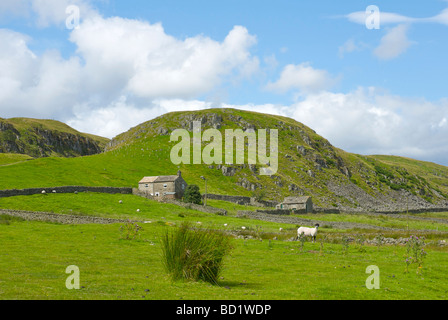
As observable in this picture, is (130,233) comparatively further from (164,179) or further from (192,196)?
(164,179)

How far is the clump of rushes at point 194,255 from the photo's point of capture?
1719 centimetres

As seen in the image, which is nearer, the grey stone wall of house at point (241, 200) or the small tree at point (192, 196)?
the small tree at point (192, 196)

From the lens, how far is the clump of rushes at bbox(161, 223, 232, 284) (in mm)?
17188

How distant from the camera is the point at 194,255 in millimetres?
17234

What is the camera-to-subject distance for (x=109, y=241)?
3609cm

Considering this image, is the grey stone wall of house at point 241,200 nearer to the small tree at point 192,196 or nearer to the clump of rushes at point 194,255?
the small tree at point 192,196

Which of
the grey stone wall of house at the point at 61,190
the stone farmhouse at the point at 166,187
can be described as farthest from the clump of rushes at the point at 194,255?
the stone farmhouse at the point at 166,187

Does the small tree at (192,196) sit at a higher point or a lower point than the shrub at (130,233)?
higher

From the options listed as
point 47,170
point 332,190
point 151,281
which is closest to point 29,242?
point 151,281

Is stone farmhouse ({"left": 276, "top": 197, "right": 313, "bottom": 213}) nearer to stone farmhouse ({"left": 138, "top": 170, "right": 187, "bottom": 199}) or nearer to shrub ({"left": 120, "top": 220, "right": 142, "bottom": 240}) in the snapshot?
stone farmhouse ({"left": 138, "top": 170, "right": 187, "bottom": 199})

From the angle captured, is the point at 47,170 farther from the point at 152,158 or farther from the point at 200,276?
the point at 200,276

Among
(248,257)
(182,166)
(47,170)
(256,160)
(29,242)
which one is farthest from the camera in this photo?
(256,160)
